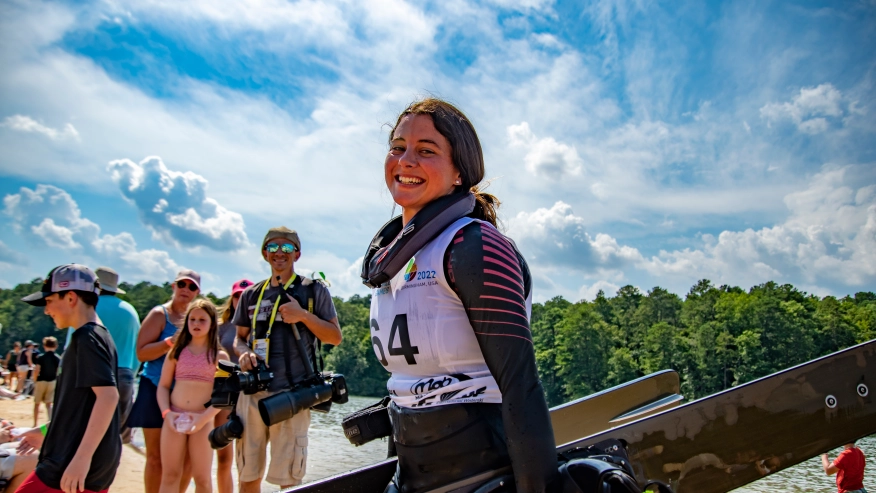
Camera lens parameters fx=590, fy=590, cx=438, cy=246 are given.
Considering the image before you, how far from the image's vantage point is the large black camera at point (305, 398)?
167 inches

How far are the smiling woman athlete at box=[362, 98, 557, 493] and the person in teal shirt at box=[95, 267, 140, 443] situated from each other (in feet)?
13.4

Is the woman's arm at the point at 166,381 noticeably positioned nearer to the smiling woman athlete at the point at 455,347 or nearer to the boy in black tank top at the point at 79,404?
the boy in black tank top at the point at 79,404

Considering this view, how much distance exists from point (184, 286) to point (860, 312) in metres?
87.5

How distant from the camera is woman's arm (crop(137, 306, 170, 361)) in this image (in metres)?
5.44

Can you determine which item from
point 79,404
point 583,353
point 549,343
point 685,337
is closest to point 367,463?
point 79,404

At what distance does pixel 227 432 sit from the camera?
15.2 ft

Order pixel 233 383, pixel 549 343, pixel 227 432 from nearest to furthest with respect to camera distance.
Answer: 1. pixel 233 383
2. pixel 227 432
3. pixel 549 343

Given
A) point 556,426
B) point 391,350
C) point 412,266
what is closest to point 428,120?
point 412,266

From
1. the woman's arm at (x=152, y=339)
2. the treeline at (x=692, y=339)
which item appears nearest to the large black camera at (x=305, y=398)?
the woman's arm at (x=152, y=339)

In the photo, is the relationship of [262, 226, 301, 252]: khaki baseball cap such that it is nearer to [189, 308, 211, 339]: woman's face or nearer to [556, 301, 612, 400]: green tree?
[189, 308, 211, 339]: woman's face

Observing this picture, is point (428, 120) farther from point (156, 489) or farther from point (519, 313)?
point (156, 489)

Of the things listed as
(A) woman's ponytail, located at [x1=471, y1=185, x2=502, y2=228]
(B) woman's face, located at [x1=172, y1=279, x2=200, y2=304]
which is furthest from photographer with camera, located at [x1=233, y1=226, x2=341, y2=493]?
(A) woman's ponytail, located at [x1=471, y1=185, x2=502, y2=228]

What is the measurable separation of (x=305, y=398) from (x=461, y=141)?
3.12 m

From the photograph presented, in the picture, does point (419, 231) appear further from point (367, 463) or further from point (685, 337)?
point (685, 337)
